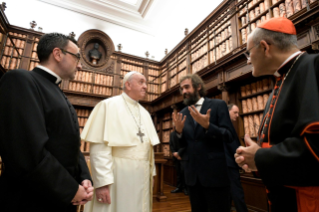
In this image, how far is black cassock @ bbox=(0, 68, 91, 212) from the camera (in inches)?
32.5

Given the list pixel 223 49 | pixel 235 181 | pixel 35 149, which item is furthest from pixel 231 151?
pixel 223 49

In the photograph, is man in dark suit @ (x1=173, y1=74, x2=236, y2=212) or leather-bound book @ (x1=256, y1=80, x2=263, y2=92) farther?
leather-bound book @ (x1=256, y1=80, x2=263, y2=92)

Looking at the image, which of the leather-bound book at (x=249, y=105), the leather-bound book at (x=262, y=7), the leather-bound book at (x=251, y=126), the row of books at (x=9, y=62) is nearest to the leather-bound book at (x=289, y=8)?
the leather-bound book at (x=262, y=7)

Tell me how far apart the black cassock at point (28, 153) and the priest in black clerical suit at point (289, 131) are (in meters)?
0.89

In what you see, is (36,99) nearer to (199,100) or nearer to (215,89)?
(199,100)

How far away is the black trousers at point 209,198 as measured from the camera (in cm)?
146

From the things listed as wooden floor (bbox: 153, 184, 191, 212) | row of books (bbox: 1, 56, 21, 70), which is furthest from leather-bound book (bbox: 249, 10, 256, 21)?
row of books (bbox: 1, 56, 21, 70)

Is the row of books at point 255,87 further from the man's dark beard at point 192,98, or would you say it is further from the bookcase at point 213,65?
the man's dark beard at point 192,98

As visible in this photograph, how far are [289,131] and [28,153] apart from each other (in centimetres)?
116

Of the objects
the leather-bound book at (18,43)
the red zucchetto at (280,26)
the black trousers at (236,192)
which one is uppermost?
the leather-bound book at (18,43)

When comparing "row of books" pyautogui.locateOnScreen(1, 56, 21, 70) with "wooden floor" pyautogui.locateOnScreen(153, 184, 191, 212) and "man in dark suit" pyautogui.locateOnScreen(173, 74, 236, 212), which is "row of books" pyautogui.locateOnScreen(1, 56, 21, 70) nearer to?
"wooden floor" pyautogui.locateOnScreen(153, 184, 191, 212)

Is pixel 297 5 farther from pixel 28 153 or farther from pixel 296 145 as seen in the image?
pixel 28 153

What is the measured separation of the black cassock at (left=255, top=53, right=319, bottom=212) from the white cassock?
43.1 inches

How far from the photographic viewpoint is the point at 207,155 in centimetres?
162
